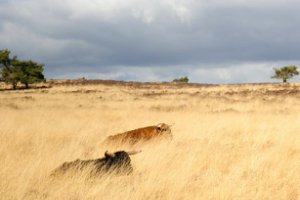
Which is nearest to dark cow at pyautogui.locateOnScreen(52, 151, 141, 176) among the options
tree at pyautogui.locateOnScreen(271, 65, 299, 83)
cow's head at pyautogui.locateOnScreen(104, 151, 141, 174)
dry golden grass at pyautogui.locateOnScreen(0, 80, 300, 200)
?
cow's head at pyautogui.locateOnScreen(104, 151, 141, 174)

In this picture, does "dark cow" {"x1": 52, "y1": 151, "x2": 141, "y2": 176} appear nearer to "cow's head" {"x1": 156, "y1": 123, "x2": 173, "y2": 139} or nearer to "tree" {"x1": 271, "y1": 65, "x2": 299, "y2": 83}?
"cow's head" {"x1": 156, "y1": 123, "x2": 173, "y2": 139}

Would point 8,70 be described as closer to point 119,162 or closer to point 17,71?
point 17,71

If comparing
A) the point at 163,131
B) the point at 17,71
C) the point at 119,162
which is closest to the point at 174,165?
the point at 119,162

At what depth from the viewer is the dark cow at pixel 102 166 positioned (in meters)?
6.12

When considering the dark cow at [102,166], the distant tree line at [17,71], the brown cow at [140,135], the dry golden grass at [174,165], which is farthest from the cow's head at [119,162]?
the distant tree line at [17,71]

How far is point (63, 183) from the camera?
Result: 5.70m

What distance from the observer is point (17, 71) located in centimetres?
5519

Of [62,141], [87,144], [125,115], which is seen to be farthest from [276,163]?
[125,115]

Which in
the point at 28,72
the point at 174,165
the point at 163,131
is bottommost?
the point at 174,165

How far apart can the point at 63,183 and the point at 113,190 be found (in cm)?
80

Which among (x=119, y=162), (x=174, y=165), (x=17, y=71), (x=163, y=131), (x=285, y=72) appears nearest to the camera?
(x=119, y=162)

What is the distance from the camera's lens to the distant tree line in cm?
5475

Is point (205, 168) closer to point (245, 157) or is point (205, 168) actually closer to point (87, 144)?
point (245, 157)

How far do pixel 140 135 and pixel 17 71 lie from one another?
48.4 m
